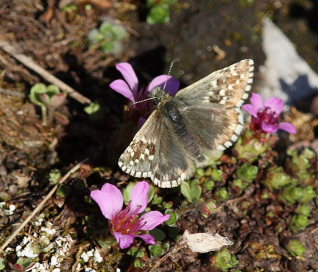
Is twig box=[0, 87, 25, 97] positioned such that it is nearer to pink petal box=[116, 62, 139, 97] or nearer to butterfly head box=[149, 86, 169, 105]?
pink petal box=[116, 62, 139, 97]

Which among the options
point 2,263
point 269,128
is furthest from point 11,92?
point 269,128

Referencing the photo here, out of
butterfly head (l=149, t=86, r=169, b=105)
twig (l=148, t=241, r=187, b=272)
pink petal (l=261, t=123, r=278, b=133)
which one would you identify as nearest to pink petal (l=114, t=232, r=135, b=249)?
twig (l=148, t=241, r=187, b=272)

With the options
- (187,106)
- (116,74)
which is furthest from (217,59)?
(187,106)

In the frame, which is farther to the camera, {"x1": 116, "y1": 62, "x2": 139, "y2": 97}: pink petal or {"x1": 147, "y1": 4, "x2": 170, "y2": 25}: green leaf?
{"x1": 147, "y1": 4, "x2": 170, "y2": 25}: green leaf

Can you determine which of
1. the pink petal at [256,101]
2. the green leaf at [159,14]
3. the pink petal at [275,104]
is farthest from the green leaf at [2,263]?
the green leaf at [159,14]

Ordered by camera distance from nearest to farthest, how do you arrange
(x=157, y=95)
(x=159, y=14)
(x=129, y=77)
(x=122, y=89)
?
(x=157, y=95)
(x=122, y=89)
(x=129, y=77)
(x=159, y=14)

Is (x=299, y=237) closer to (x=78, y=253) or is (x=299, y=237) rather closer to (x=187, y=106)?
(x=187, y=106)

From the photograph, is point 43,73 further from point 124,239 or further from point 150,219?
point 124,239
